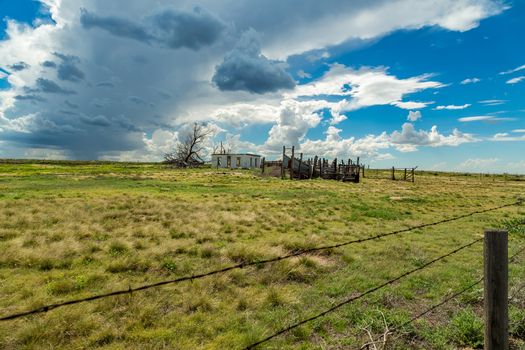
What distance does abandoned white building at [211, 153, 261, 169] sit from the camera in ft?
244

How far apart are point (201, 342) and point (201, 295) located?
1.33 metres

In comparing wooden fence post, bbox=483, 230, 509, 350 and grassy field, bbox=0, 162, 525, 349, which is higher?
wooden fence post, bbox=483, 230, 509, 350

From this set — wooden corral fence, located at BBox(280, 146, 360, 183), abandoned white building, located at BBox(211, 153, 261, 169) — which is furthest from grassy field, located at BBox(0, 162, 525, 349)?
abandoned white building, located at BBox(211, 153, 261, 169)

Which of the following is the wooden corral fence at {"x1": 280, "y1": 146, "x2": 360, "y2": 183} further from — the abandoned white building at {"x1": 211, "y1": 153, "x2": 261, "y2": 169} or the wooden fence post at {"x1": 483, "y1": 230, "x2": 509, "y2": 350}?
the wooden fence post at {"x1": 483, "y1": 230, "x2": 509, "y2": 350}

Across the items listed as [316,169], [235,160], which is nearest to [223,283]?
[316,169]

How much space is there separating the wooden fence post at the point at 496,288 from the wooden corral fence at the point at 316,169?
40651 mm

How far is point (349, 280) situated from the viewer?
7188mm

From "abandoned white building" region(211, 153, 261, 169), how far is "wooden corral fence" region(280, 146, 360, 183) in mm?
26707

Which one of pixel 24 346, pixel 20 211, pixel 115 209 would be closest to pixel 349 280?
pixel 24 346

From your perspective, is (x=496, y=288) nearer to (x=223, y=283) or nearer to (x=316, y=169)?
(x=223, y=283)

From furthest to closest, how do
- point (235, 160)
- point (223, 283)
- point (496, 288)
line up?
point (235, 160), point (223, 283), point (496, 288)

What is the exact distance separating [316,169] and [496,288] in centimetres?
4634

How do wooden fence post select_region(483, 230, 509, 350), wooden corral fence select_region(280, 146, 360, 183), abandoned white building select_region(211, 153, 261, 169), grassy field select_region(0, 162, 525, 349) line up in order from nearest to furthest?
wooden fence post select_region(483, 230, 509, 350)
grassy field select_region(0, 162, 525, 349)
wooden corral fence select_region(280, 146, 360, 183)
abandoned white building select_region(211, 153, 261, 169)

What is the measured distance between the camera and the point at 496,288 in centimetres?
326
